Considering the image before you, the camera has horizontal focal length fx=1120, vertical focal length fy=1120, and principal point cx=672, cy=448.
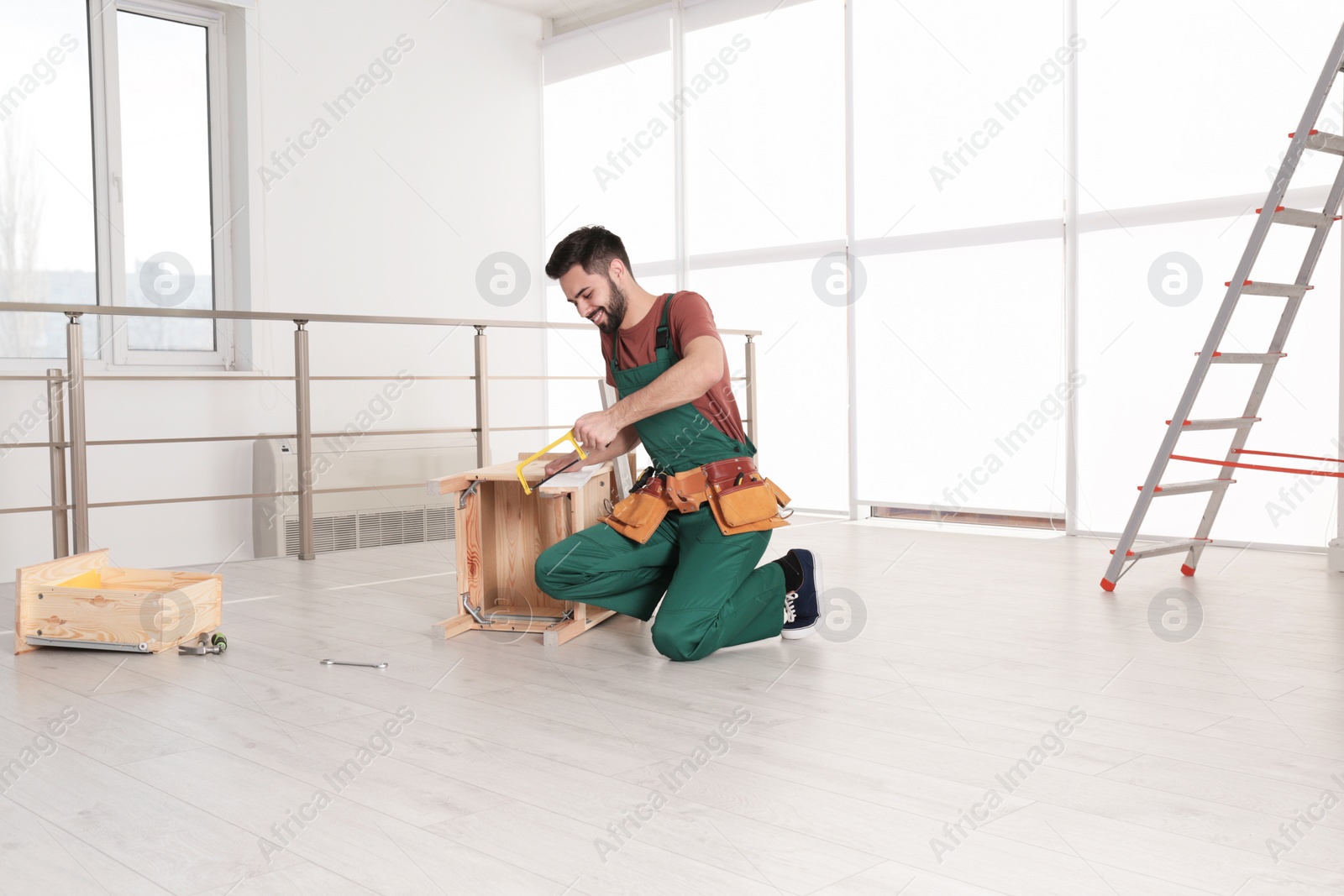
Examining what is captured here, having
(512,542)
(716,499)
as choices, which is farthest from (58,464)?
(716,499)

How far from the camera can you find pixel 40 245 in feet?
14.6

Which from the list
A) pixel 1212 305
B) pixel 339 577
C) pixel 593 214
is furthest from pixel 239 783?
pixel 593 214

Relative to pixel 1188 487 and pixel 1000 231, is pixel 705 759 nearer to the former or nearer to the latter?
pixel 1188 487

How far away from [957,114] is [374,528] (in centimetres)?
306

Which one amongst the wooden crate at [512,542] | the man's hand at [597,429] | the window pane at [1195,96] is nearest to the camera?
the man's hand at [597,429]

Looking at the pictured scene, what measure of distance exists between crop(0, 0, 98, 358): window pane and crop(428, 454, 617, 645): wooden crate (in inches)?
97.9

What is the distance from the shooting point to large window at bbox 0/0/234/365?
4.39 metres

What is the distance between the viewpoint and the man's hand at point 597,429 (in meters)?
2.34

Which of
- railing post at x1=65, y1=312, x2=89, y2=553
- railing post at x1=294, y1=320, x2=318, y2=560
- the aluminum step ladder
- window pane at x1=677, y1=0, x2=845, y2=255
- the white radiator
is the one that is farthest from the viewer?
window pane at x1=677, y1=0, x2=845, y2=255

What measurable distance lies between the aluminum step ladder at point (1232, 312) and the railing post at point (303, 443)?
2.77 metres

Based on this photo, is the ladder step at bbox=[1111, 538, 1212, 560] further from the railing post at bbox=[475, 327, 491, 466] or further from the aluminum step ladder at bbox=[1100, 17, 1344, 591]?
the railing post at bbox=[475, 327, 491, 466]

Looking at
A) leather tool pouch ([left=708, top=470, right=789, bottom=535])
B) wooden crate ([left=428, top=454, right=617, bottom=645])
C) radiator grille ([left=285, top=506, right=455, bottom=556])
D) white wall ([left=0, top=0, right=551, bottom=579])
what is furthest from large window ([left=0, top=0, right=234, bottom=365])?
leather tool pouch ([left=708, top=470, right=789, bottom=535])

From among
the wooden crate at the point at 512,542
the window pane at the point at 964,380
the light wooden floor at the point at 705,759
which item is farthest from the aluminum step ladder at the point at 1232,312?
the wooden crate at the point at 512,542

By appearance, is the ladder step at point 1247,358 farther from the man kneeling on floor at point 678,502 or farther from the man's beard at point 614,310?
the man's beard at point 614,310
